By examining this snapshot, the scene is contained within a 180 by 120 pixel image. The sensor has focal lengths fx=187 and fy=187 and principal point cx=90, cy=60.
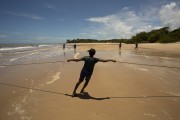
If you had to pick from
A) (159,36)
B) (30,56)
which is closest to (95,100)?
(30,56)

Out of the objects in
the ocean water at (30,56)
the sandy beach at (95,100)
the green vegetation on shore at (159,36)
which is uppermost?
the green vegetation on shore at (159,36)

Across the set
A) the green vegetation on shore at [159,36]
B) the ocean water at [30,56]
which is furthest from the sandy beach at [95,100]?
the green vegetation on shore at [159,36]

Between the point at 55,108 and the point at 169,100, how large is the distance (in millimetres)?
4020

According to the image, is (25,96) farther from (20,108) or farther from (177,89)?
(177,89)

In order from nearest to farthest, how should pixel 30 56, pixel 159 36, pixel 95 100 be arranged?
pixel 95 100, pixel 30 56, pixel 159 36

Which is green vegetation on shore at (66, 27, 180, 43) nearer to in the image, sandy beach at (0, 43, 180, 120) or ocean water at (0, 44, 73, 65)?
ocean water at (0, 44, 73, 65)

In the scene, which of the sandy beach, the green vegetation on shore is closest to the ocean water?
the sandy beach

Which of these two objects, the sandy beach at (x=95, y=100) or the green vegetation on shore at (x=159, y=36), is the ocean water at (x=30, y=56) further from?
the green vegetation on shore at (x=159, y=36)

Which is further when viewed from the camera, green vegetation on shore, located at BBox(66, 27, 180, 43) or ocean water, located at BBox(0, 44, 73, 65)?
green vegetation on shore, located at BBox(66, 27, 180, 43)

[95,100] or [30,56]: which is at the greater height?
[30,56]

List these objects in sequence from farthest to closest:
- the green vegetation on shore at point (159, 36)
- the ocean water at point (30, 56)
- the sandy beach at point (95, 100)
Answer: the green vegetation on shore at point (159, 36) < the ocean water at point (30, 56) < the sandy beach at point (95, 100)

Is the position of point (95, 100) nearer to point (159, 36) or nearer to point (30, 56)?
point (30, 56)

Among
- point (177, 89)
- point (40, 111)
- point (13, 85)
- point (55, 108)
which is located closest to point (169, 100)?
point (177, 89)

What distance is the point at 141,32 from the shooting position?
83438 mm
